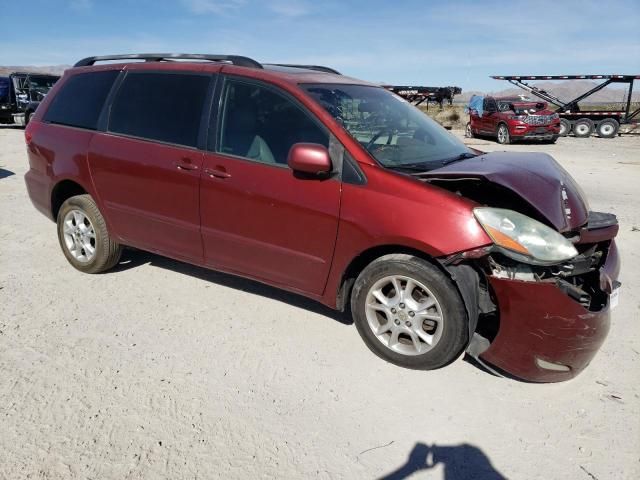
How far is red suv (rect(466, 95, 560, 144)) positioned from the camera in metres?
19.0

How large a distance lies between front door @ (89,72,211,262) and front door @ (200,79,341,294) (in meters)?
0.19

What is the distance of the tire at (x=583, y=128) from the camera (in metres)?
22.0

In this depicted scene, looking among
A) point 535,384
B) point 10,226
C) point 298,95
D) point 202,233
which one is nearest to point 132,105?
point 202,233

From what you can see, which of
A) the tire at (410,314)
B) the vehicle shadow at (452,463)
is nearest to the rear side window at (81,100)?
the tire at (410,314)

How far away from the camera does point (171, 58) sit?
165 inches

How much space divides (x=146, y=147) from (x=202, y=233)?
82 cm

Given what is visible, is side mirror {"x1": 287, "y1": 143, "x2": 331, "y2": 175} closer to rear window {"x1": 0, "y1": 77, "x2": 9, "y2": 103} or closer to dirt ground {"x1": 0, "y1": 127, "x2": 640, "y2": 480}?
dirt ground {"x1": 0, "y1": 127, "x2": 640, "y2": 480}

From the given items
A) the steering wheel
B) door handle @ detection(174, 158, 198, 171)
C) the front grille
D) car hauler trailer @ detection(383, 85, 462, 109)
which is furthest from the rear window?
the steering wheel

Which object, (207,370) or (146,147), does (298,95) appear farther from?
(207,370)

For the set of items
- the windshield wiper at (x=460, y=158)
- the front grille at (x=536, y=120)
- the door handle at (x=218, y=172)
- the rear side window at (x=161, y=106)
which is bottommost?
the door handle at (x=218, y=172)

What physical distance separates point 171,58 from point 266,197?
163 centimetres

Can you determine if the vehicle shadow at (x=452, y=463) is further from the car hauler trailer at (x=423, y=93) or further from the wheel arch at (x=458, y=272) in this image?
the car hauler trailer at (x=423, y=93)

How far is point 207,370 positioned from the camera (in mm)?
3154

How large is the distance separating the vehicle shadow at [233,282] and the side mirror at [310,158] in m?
1.25
